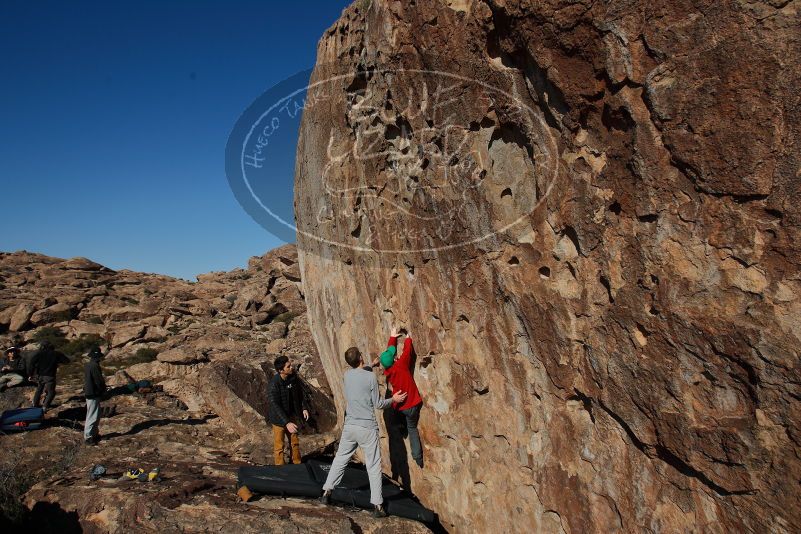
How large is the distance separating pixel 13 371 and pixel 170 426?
16.6 ft

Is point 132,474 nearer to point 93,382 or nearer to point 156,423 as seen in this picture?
point 93,382

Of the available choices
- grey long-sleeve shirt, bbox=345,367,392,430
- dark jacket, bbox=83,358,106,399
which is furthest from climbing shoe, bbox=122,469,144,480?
grey long-sleeve shirt, bbox=345,367,392,430

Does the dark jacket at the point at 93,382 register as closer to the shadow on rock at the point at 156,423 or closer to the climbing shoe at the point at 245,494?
the shadow on rock at the point at 156,423

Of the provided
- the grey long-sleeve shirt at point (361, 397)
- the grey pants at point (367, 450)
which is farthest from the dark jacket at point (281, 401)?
the grey long-sleeve shirt at point (361, 397)

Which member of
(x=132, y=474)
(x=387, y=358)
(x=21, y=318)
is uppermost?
(x=21, y=318)

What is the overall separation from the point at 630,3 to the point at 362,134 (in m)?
3.09

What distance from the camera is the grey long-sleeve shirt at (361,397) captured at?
4809mm

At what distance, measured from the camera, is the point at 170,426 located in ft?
28.1

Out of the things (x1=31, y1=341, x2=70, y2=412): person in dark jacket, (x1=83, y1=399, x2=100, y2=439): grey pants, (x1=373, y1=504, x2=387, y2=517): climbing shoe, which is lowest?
(x1=373, y1=504, x2=387, y2=517): climbing shoe

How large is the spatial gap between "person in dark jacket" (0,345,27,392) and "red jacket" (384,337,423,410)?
9.65m

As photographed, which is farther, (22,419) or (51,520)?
(22,419)

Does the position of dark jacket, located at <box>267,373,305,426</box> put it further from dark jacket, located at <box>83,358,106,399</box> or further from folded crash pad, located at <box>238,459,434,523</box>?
dark jacket, located at <box>83,358,106,399</box>

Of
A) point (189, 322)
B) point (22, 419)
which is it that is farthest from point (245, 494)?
point (189, 322)

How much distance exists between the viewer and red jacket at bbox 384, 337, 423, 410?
5.24 meters
